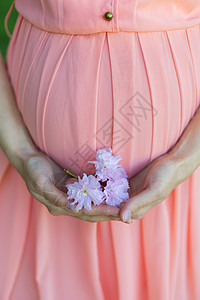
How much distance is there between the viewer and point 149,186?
0.89 metres

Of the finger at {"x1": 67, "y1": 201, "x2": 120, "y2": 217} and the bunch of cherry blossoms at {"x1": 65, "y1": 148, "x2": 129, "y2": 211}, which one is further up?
the bunch of cherry blossoms at {"x1": 65, "y1": 148, "x2": 129, "y2": 211}

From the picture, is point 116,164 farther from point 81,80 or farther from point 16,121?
point 16,121

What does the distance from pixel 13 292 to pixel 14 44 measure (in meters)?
0.71

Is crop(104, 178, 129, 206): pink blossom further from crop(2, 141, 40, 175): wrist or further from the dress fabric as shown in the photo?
crop(2, 141, 40, 175): wrist

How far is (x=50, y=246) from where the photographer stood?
1.11 m

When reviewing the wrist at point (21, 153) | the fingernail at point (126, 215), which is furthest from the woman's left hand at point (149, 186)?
the wrist at point (21, 153)

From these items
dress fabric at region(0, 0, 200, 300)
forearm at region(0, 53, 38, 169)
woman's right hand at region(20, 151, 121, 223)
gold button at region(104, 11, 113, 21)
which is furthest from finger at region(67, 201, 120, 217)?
gold button at region(104, 11, 113, 21)

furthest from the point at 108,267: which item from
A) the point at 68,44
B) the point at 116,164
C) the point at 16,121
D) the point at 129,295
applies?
the point at 68,44

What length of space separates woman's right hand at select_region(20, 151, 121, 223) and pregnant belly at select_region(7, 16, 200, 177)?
0.04 meters

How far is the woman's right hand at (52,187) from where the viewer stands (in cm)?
90

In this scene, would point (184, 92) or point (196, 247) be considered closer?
point (184, 92)

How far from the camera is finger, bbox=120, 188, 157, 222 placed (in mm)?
851

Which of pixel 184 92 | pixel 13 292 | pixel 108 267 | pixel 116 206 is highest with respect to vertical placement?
pixel 184 92

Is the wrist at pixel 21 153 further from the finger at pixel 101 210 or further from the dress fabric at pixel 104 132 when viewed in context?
the finger at pixel 101 210
